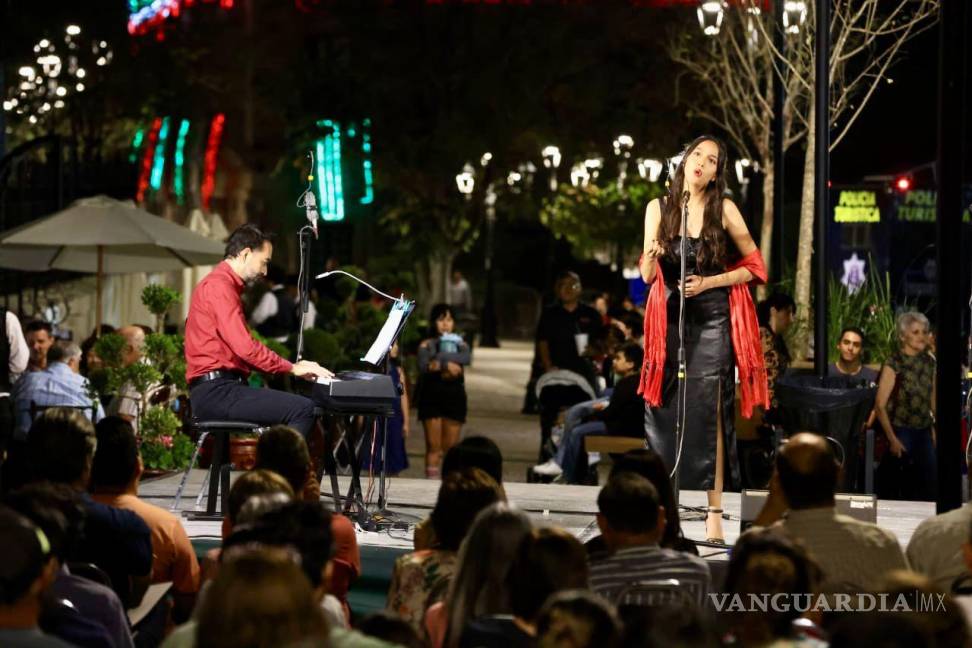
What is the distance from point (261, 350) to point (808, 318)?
913 centimetres

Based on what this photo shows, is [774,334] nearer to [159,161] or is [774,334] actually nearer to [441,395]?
[441,395]

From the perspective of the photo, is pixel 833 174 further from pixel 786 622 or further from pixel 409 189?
pixel 786 622

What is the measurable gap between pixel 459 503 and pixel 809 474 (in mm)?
1274

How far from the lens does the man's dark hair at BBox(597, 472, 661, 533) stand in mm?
5852

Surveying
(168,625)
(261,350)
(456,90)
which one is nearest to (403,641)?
(168,625)

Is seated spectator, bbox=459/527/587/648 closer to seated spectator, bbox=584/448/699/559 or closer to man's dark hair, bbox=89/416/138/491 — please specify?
seated spectator, bbox=584/448/699/559

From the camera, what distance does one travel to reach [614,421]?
12.2 m

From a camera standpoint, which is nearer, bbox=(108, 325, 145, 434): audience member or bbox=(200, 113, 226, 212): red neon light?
bbox=(108, 325, 145, 434): audience member

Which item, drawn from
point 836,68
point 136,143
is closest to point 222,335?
point 836,68

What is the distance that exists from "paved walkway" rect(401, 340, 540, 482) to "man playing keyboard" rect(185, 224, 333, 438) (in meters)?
6.93

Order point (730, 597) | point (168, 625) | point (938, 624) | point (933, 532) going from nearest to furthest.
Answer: point (938, 624) → point (730, 597) → point (933, 532) → point (168, 625)

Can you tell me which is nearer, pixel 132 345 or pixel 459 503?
pixel 459 503

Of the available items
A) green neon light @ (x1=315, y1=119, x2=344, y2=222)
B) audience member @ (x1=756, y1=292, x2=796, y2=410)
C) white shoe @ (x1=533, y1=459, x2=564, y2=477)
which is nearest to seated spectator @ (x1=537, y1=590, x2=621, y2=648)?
audience member @ (x1=756, y1=292, x2=796, y2=410)

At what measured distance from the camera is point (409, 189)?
1437 inches
